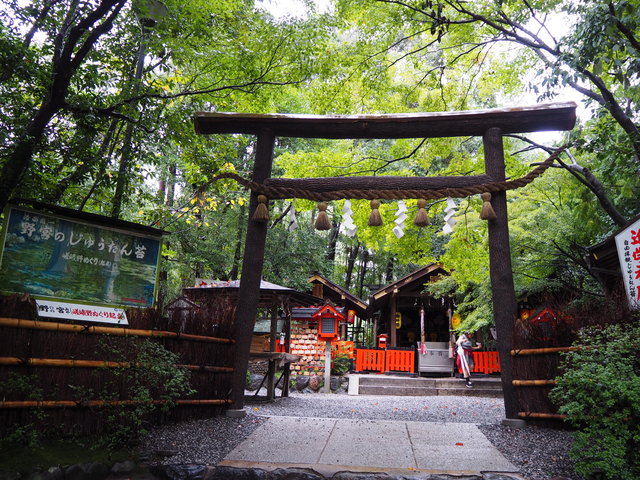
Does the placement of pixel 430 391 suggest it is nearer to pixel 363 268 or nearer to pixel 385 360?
pixel 385 360

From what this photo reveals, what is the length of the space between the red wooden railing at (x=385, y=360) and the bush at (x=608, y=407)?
13101mm

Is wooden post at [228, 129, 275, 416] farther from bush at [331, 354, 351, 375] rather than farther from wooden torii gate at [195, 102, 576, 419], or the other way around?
bush at [331, 354, 351, 375]

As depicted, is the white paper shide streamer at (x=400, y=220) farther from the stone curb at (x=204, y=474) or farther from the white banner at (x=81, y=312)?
the white banner at (x=81, y=312)

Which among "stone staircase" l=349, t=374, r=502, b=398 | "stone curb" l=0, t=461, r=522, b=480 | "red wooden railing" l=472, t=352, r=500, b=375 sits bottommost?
"stone curb" l=0, t=461, r=522, b=480

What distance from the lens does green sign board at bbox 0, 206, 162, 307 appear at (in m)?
4.89

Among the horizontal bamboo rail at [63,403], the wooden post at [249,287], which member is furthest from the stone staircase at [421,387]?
the horizontal bamboo rail at [63,403]

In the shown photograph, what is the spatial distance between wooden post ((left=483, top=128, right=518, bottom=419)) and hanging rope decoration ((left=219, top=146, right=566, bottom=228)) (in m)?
0.20

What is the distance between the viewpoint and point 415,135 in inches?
293

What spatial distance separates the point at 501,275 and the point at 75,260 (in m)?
5.67

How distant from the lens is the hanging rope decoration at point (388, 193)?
6.80m

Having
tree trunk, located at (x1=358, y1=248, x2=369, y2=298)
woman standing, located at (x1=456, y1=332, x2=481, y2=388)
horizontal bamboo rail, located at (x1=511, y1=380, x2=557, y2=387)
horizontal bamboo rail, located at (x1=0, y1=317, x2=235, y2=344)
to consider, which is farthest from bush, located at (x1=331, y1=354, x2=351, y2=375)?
tree trunk, located at (x1=358, y1=248, x2=369, y2=298)

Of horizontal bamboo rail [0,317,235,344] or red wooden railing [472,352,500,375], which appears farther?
red wooden railing [472,352,500,375]

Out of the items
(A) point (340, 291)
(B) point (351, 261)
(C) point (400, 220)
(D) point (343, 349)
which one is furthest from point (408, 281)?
(C) point (400, 220)

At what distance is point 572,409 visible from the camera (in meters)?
4.21
